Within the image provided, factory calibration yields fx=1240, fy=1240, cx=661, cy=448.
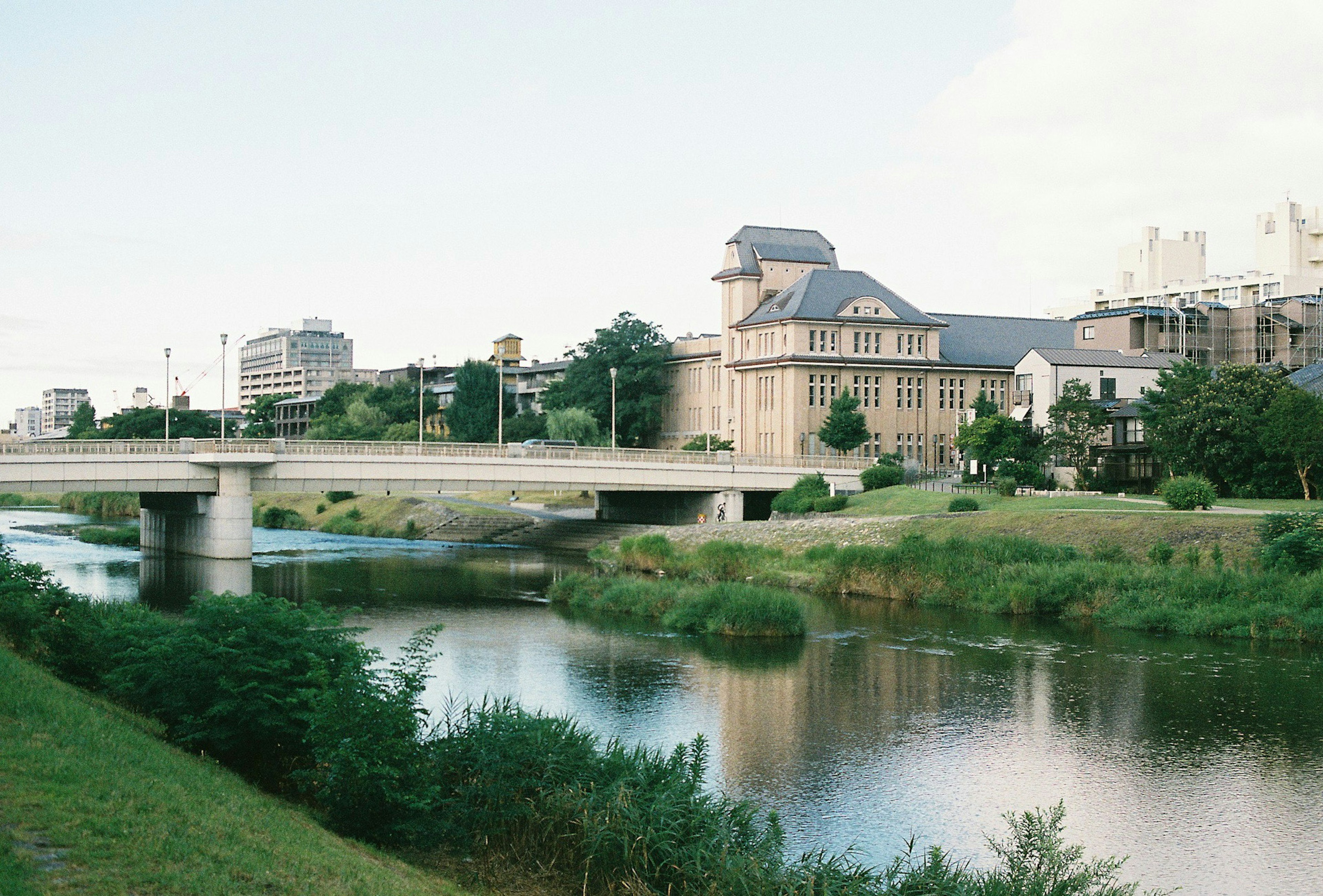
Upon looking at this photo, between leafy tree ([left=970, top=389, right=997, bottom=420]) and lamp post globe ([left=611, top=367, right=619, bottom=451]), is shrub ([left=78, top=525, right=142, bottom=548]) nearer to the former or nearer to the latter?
lamp post globe ([left=611, top=367, right=619, bottom=451])

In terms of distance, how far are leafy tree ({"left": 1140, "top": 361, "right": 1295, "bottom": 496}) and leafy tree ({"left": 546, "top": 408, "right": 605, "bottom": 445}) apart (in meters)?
53.4

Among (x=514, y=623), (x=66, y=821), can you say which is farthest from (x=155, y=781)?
(x=514, y=623)

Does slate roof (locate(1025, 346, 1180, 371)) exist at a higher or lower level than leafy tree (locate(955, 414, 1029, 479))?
higher

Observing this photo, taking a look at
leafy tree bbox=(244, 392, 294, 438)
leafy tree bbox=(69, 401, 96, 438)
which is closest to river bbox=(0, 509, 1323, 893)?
leafy tree bbox=(244, 392, 294, 438)

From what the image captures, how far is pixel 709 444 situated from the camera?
95.5m

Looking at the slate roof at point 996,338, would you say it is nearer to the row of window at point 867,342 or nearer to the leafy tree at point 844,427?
the row of window at point 867,342

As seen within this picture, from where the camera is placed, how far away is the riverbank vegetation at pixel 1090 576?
38.2m

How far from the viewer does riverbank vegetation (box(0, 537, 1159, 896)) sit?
12.9 m

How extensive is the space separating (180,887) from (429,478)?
51.4 metres

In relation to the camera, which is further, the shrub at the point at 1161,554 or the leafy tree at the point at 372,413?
the leafy tree at the point at 372,413

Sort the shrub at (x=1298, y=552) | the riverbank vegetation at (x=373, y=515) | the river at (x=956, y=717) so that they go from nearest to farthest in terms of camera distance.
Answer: the river at (x=956, y=717), the shrub at (x=1298, y=552), the riverbank vegetation at (x=373, y=515)

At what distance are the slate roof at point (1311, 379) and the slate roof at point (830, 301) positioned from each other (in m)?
29.1

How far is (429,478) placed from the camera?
205 feet

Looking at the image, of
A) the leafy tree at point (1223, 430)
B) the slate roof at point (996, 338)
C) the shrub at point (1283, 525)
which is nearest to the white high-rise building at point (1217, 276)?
the slate roof at point (996, 338)
